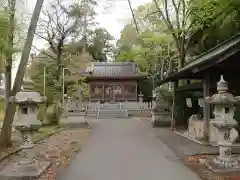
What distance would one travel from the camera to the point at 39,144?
12.3 metres

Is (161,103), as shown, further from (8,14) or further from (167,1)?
(8,14)

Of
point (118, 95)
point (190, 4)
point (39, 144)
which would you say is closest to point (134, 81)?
point (118, 95)

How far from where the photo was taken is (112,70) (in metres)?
41.2

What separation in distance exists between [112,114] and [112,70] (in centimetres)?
1152

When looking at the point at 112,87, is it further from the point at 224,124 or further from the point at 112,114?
the point at 224,124

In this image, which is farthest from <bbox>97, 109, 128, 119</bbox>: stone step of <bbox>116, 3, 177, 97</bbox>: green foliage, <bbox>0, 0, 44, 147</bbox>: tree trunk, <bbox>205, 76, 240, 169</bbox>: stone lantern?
<bbox>205, 76, 240, 169</bbox>: stone lantern

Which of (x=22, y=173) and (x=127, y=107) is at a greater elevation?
(x=127, y=107)

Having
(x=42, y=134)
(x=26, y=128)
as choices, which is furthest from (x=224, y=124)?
(x=42, y=134)

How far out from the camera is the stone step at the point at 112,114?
30250 millimetres

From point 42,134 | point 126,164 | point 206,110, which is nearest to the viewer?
point 126,164

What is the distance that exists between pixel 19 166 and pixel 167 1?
556 inches

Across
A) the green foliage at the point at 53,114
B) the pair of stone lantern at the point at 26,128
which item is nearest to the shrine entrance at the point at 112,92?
the green foliage at the point at 53,114

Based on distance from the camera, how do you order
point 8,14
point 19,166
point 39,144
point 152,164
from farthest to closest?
1. point 39,144
2. point 8,14
3. point 152,164
4. point 19,166

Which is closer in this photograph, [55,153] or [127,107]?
[55,153]
